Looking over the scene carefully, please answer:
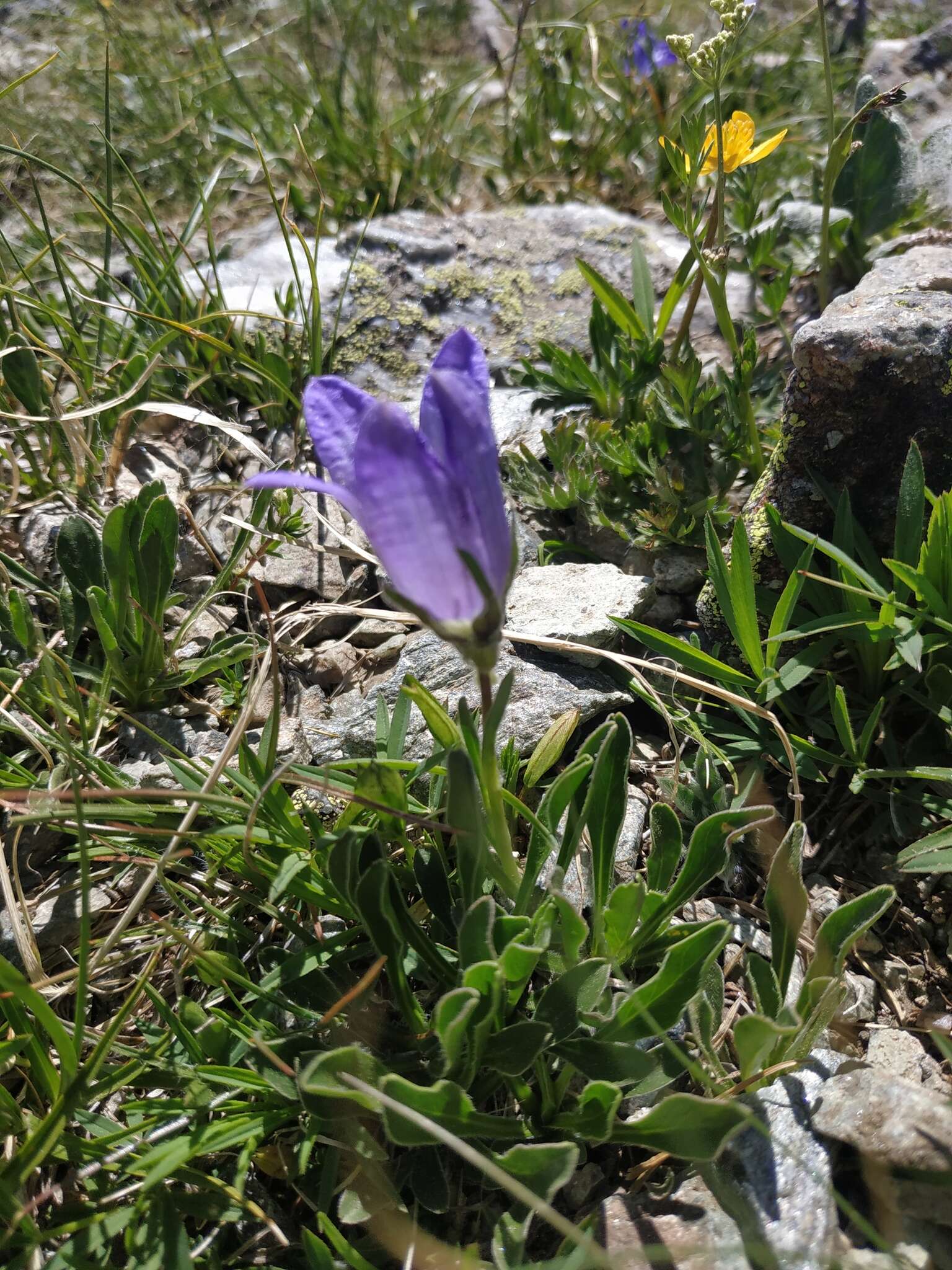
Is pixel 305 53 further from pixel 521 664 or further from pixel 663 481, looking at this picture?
pixel 521 664

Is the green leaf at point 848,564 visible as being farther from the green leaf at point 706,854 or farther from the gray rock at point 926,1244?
the gray rock at point 926,1244

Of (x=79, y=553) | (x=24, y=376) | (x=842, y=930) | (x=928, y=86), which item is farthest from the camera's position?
(x=928, y=86)

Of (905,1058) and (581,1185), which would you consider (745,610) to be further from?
(581,1185)

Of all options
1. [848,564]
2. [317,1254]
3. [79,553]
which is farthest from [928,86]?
[317,1254]

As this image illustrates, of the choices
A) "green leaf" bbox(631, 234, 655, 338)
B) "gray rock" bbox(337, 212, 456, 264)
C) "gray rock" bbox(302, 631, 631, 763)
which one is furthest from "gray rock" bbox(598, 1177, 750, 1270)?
"gray rock" bbox(337, 212, 456, 264)

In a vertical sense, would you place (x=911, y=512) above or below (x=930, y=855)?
above

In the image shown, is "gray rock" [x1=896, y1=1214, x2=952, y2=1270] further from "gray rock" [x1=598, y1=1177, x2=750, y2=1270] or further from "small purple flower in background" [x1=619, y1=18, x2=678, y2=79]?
"small purple flower in background" [x1=619, y1=18, x2=678, y2=79]
